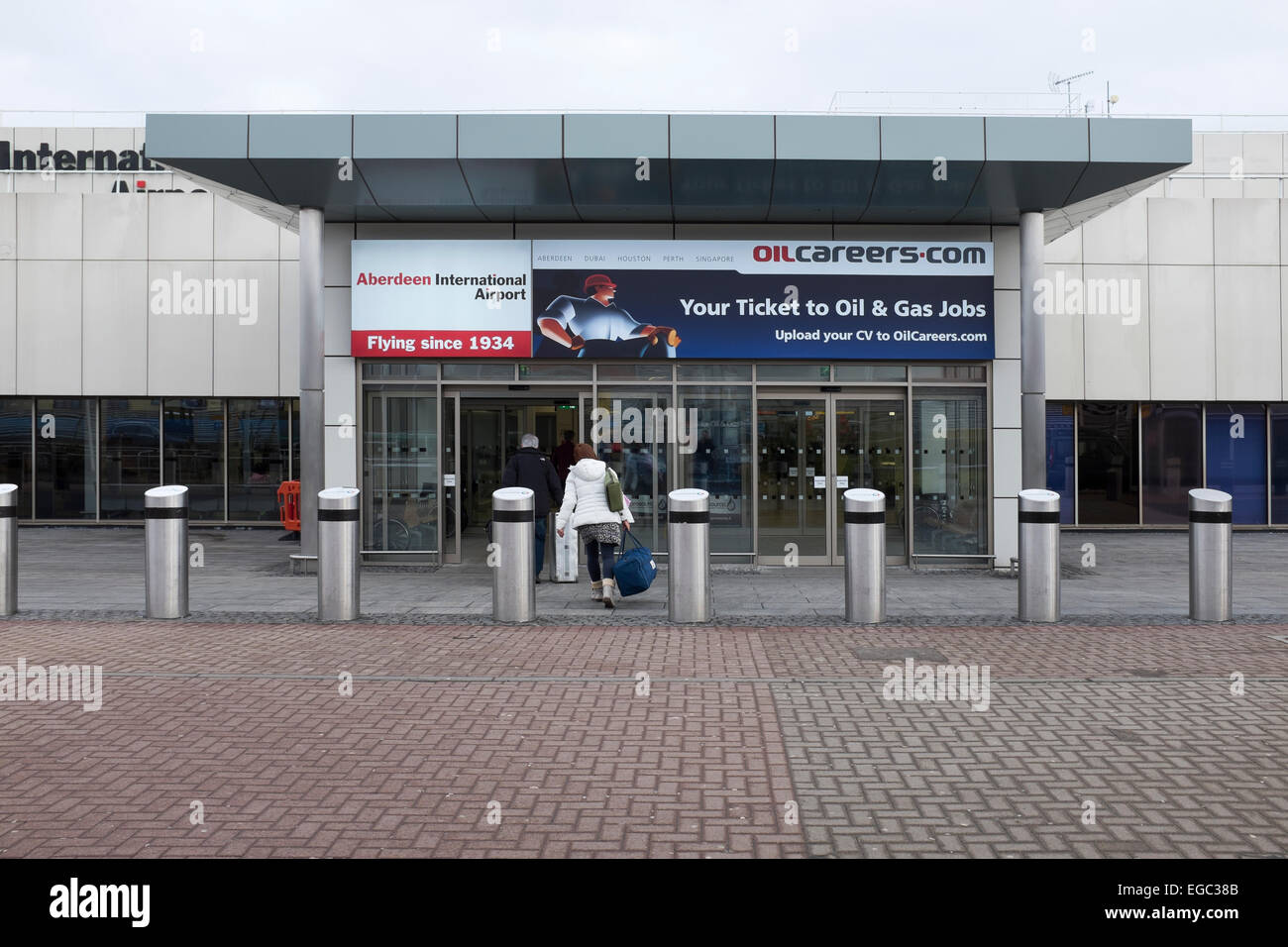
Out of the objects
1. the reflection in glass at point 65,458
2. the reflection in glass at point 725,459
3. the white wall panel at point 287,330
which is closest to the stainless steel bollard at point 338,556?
the reflection in glass at point 725,459

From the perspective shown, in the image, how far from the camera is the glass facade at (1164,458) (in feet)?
68.2

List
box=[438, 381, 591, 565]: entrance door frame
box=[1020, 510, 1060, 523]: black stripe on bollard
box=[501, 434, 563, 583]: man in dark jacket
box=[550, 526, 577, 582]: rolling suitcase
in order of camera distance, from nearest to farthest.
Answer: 1. box=[1020, 510, 1060, 523]: black stripe on bollard
2. box=[501, 434, 563, 583]: man in dark jacket
3. box=[550, 526, 577, 582]: rolling suitcase
4. box=[438, 381, 591, 565]: entrance door frame

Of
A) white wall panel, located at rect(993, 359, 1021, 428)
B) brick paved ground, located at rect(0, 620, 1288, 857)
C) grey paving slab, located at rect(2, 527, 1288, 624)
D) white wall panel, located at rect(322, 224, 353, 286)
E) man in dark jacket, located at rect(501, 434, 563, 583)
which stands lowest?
brick paved ground, located at rect(0, 620, 1288, 857)

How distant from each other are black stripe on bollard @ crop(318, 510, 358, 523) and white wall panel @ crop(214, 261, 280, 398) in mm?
11938

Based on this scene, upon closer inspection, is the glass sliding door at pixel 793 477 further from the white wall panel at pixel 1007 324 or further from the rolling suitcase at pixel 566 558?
the rolling suitcase at pixel 566 558

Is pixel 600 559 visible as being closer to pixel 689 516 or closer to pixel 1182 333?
pixel 689 516

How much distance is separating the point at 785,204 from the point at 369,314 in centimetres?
564

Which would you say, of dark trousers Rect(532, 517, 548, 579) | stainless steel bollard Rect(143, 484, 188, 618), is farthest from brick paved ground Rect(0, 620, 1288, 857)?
dark trousers Rect(532, 517, 548, 579)

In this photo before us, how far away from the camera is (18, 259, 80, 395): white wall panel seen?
2020 centimetres

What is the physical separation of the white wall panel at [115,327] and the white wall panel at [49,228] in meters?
0.56

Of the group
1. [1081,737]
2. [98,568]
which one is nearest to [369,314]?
[98,568]

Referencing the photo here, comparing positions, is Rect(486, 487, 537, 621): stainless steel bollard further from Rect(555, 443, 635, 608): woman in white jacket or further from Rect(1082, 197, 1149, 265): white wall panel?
Rect(1082, 197, 1149, 265): white wall panel

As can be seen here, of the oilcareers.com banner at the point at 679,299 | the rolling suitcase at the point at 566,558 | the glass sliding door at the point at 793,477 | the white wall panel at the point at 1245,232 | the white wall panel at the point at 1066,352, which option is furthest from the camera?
the white wall panel at the point at 1066,352

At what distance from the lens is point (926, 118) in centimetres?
1181
